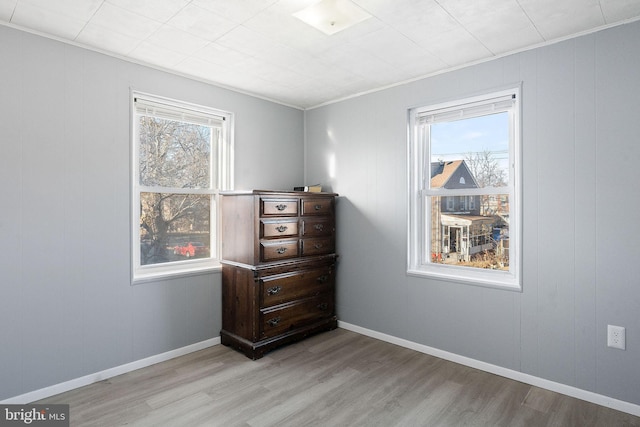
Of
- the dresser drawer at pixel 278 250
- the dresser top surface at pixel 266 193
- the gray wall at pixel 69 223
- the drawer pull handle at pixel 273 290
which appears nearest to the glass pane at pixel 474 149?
the dresser top surface at pixel 266 193

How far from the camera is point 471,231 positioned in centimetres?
303

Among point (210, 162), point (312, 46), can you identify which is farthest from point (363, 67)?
point (210, 162)

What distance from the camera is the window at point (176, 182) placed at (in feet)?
9.71

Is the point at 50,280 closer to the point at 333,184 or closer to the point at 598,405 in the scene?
the point at 333,184

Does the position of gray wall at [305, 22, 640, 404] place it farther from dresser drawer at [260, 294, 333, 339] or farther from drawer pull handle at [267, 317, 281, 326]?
drawer pull handle at [267, 317, 281, 326]

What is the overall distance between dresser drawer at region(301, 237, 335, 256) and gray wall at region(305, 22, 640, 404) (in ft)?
2.43

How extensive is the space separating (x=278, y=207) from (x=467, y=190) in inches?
63.4

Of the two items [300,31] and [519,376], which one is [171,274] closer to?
[300,31]

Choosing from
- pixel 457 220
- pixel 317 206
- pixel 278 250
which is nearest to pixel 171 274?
pixel 278 250

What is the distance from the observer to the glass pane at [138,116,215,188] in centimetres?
301

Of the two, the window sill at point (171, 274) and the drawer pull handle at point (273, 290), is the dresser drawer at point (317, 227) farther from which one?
the window sill at point (171, 274)

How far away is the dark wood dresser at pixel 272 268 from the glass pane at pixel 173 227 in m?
0.19

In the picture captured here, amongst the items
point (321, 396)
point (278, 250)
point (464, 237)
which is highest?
point (464, 237)

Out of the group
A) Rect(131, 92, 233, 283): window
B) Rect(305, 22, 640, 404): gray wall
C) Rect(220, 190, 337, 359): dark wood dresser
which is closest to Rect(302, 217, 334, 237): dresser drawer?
Rect(220, 190, 337, 359): dark wood dresser
